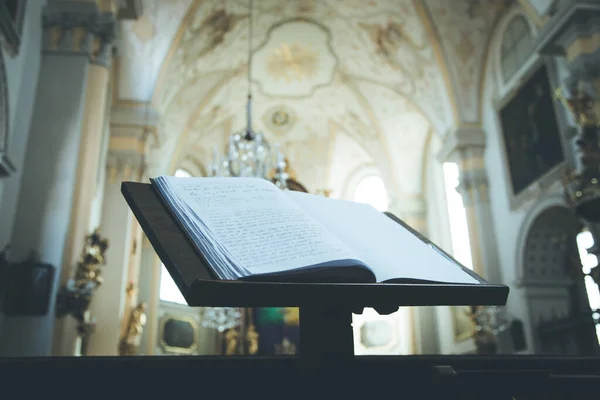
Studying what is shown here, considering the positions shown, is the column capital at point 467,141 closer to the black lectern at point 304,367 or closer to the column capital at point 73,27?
the column capital at point 73,27

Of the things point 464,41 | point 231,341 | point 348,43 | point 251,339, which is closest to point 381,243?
point 464,41

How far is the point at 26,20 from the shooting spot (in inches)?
255

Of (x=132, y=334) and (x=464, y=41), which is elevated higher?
(x=464, y=41)

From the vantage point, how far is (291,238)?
1.25 m

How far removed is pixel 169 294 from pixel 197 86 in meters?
5.75

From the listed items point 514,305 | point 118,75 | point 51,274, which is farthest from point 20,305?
point 514,305

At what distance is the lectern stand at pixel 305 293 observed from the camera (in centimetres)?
106

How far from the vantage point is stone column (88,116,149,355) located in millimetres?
9305

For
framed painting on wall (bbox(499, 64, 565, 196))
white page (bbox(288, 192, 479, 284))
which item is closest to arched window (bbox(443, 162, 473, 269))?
framed painting on wall (bbox(499, 64, 565, 196))

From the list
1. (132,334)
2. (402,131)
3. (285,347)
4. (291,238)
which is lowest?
(291,238)

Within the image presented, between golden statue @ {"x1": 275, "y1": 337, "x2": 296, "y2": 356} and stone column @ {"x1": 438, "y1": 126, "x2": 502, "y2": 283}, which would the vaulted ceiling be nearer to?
stone column @ {"x1": 438, "y1": 126, "x2": 502, "y2": 283}

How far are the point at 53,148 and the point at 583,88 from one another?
262 inches

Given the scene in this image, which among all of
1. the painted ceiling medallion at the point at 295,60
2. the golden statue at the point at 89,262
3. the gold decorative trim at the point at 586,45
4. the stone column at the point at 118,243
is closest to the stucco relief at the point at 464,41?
the painted ceiling medallion at the point at 295,60

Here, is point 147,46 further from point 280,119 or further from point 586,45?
point 586,45
